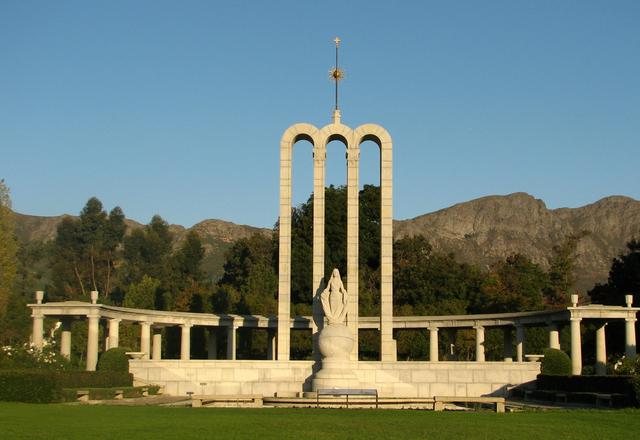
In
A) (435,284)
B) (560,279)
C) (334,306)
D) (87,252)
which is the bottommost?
(334,306)

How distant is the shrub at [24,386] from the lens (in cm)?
2642

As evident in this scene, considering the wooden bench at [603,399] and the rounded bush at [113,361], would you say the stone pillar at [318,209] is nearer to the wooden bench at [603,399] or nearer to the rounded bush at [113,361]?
the rounded bush at [113,361]

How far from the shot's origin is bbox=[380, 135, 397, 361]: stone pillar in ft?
141

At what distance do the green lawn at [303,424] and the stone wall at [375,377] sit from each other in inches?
588

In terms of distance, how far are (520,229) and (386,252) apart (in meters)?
124

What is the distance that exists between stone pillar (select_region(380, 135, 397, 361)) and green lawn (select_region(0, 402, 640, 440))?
1929 centimetres

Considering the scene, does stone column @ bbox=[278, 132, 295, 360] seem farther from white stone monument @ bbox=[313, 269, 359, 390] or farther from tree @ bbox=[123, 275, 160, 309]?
tree @ bbox=[123, 275, 160, 309]

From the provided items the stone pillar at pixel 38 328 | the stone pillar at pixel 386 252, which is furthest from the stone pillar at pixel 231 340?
the stone pillar at pixel 38 328

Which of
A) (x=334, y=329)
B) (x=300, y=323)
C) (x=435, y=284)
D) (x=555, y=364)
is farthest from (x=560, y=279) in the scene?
(x=334, y=329)

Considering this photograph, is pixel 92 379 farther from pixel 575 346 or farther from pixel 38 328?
pixel 575 346

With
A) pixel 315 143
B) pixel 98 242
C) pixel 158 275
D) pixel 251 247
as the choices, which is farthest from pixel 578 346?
pixel 98 242

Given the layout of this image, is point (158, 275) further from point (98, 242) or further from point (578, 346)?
point (578, 346)

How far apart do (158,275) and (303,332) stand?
3821 centimetres

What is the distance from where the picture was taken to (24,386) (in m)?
26.5
